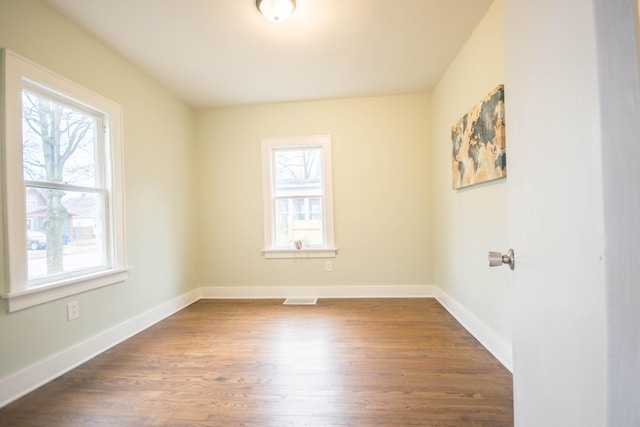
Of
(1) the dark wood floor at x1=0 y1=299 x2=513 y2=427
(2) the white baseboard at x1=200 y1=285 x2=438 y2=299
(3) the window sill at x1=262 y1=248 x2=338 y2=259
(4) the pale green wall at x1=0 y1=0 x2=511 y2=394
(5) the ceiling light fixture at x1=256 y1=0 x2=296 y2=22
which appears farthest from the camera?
(3) the window sill at x1=262 y1=248 x2=338 y2=259

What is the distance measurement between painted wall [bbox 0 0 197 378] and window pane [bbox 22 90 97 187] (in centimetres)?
26

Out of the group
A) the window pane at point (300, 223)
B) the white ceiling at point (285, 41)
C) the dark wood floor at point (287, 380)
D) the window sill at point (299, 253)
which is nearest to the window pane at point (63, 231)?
the dark wood floor at point (287, 380)

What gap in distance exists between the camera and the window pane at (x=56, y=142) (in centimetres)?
171

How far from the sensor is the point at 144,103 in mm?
2668

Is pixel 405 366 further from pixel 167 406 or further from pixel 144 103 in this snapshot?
pixel 144 103

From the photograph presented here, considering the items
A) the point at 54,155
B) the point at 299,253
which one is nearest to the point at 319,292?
the point at 299,253

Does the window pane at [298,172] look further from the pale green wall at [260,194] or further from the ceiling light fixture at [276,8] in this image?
the ceiling light fixture at [276,8]

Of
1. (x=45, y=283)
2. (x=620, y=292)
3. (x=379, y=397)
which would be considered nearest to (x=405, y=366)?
(x=379, y=397)

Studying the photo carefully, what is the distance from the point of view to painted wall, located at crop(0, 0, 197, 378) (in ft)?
5.40

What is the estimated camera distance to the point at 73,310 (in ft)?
6.32

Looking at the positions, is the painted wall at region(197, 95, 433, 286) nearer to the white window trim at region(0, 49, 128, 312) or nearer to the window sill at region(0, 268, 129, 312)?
the window sill at region(0, 268, 129, 312)

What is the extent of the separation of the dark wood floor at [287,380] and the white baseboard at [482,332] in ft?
0.19

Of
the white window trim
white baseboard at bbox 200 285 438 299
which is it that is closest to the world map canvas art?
white baseboard at bbox 200 285 438 299

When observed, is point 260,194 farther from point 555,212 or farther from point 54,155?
point 555,212
